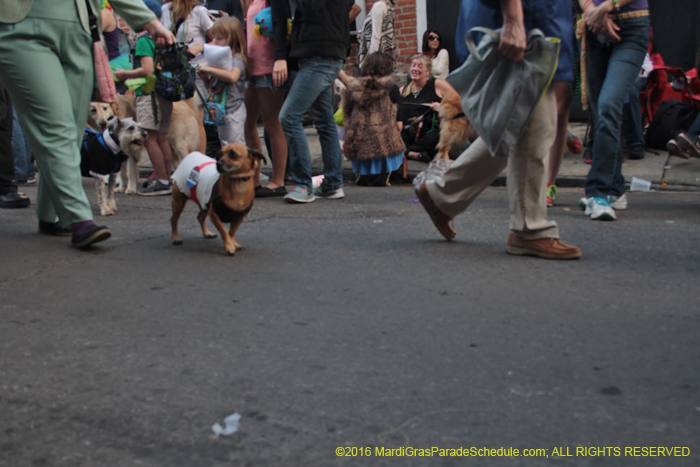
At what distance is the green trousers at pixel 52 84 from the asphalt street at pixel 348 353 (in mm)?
378

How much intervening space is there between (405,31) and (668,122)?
448 cm

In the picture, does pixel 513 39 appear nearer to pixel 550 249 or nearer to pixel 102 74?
pixel 550 249

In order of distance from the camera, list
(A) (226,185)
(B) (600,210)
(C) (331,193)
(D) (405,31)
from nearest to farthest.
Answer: (A) (226,185), (B) (600,210), (C) (331,193), (D) (405,31)

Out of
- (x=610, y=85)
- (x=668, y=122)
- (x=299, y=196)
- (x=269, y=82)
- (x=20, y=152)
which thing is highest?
(x=610, y=85)

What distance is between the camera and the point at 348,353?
8.68 feet

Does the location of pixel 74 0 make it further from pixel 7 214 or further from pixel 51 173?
pixel 7 214

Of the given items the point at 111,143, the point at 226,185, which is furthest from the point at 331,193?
the point at 226,185

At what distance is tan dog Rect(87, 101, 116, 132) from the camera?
21.2ft

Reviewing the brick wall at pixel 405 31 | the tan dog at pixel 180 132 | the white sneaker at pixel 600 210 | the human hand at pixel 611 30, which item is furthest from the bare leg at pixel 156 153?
the brick wall at pixel 405 31

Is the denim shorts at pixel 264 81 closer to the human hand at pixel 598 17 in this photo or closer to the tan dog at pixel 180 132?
the tan dog at pixel 180 132

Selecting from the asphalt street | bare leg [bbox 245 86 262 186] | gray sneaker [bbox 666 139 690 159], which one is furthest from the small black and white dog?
gray sneaker [bbox 666 139 690 159]

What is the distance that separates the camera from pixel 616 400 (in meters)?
2.25

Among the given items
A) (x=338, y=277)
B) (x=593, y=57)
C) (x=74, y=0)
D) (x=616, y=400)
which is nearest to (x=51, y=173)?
(x=74, y=0)

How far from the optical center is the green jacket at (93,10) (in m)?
3.91
